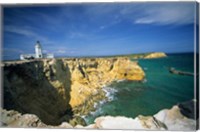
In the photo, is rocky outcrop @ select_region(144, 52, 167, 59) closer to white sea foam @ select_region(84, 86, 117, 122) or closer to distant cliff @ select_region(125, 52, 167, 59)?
distant cliff @ select_region(125, 52, 167, 59)

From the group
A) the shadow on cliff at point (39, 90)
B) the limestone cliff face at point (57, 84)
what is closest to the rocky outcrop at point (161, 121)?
the limestone cliff face at point (57, 84)

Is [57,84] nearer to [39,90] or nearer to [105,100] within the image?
[39,90]

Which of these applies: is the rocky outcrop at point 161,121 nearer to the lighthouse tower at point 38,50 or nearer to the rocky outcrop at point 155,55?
the rocky outcrop at point 155,55

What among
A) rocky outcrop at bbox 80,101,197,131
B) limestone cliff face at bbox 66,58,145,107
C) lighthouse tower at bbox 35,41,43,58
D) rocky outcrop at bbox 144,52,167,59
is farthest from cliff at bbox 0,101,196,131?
lighthouse tower at bbox 35,41,43,58

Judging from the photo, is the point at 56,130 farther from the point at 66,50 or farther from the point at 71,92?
the point at 66,50

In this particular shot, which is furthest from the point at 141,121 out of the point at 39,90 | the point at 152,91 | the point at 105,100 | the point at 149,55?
the point at 39,90

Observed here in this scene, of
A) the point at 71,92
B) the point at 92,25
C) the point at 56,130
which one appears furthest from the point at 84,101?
the point at 92,25
